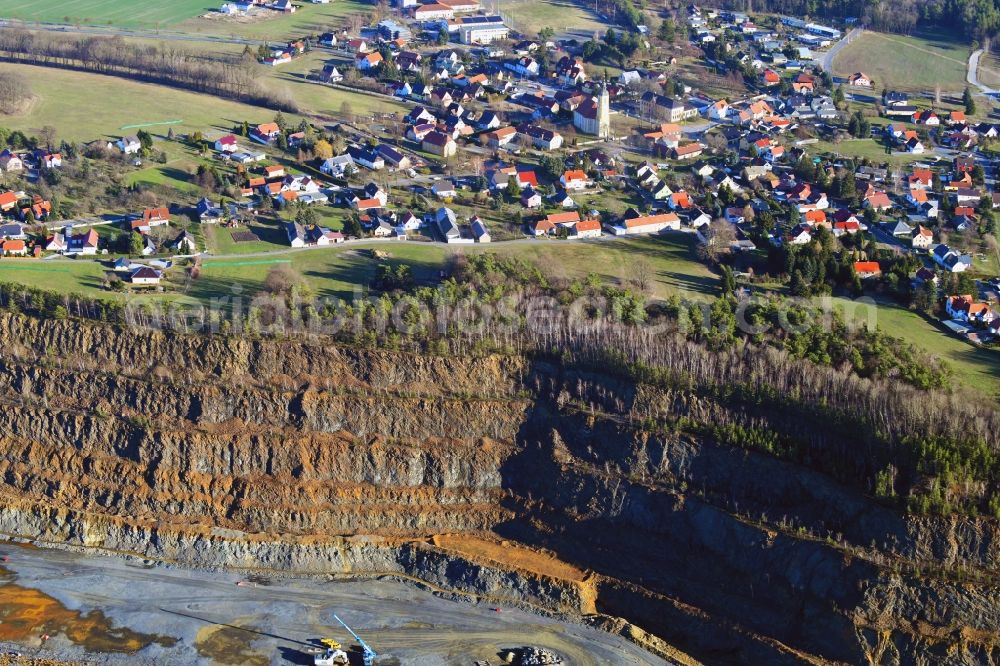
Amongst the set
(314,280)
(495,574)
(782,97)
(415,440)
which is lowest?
(495,574)

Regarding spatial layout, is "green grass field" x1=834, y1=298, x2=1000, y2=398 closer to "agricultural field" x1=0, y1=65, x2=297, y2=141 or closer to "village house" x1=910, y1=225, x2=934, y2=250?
"village house" x1=910, y1=225, x2=934, y2=250

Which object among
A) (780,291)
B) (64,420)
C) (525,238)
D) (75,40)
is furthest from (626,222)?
(75,40)

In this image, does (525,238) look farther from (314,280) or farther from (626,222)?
(314,280)

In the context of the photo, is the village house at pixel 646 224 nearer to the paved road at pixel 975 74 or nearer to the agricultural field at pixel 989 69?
the paved road at pixel 975 74

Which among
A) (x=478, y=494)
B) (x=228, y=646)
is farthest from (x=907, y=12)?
(x=228, y=646)

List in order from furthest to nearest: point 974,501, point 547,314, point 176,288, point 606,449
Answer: point 176,288
point 547,314
point 606,449
point 974,501

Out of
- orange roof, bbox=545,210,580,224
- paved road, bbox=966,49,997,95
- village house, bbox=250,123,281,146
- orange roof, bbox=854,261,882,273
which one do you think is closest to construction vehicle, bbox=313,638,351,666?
orange roof, bbox=545,210,580,224

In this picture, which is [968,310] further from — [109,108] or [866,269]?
[109,108]
